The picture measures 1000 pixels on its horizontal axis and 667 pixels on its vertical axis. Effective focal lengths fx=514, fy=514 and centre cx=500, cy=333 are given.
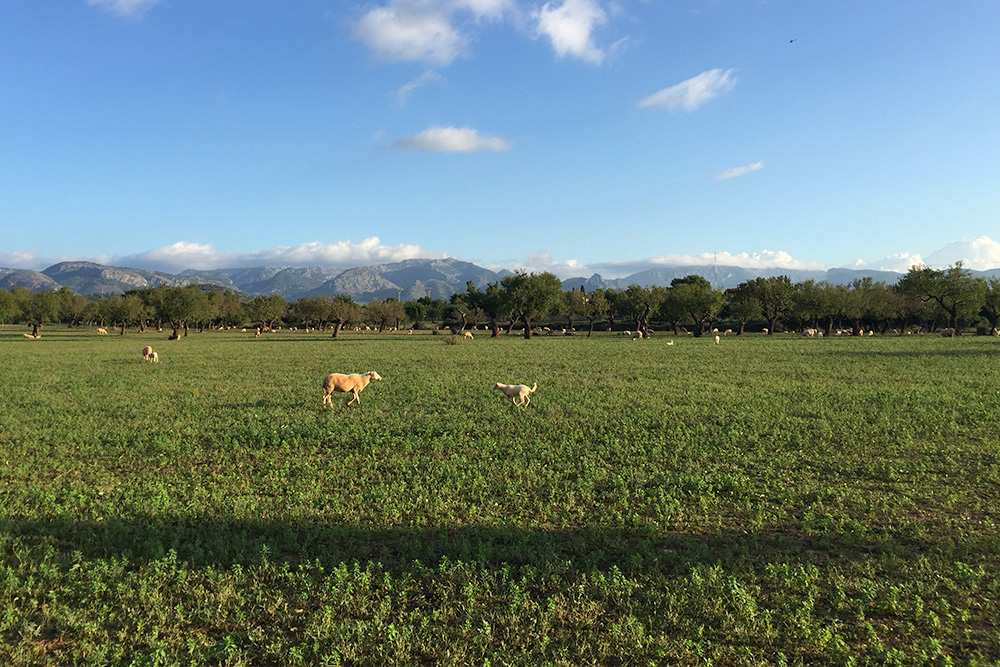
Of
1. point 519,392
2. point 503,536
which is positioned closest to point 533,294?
point 519,392

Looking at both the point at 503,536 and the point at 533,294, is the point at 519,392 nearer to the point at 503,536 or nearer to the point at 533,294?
the point at 503,536

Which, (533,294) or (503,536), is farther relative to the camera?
(533,294)

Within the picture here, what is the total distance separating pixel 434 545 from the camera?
7773 millimetres

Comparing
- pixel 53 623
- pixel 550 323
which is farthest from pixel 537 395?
pixel 550 323

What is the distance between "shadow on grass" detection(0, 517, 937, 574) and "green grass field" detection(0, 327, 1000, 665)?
2.0 inches

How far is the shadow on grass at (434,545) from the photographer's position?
7.32 m

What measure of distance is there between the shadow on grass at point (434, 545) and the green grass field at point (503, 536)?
5cm

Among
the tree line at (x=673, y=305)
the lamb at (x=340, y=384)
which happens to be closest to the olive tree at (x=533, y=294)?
the tree line at (x=673, y=305)

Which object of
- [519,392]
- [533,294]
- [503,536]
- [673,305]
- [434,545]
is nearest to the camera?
[434,545]

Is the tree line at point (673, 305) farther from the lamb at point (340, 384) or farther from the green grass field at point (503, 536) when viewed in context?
the green grass field at point (503, 536)

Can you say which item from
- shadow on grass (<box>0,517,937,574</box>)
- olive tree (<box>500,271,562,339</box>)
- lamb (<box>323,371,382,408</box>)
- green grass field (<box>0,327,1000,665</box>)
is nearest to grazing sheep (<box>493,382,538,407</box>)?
green grass field (<box>0,327,1000,665</box>)

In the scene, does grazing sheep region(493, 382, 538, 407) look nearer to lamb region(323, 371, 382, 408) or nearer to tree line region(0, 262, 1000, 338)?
lamb region(323, 371, 382, 408)

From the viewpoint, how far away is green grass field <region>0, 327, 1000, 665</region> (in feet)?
18.1

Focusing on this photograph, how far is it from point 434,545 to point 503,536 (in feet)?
3.59
